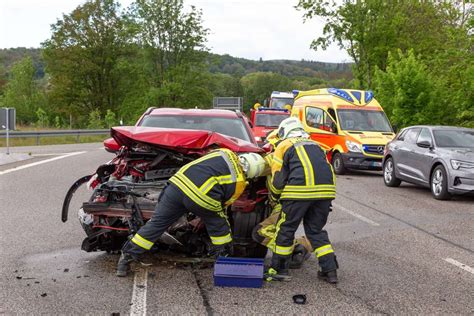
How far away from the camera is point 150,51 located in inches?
1991

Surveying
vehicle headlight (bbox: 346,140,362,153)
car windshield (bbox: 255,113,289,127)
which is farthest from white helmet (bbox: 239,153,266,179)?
car windshield (bbox: 255,113,289,127)

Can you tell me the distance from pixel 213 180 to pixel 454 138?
27.9ft

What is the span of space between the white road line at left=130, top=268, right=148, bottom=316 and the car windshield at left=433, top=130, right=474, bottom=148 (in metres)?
8.33

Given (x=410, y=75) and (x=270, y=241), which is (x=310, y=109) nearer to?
(x=410, y=75)

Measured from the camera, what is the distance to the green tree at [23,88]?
2618 inches

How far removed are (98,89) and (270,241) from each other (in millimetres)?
47854

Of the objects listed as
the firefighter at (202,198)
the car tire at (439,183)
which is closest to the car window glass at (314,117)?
the car tire at (439,183)

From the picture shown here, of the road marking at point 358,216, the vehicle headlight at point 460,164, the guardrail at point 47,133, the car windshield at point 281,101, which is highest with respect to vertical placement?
the car windshield at point 281,101

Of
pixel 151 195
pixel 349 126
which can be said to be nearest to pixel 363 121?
pixel 349 126

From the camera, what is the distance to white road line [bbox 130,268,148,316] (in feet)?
14.4

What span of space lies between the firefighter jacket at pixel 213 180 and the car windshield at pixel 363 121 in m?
11.7

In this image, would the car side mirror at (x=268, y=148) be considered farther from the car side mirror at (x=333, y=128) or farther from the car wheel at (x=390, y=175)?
the car side mirror at (x=333, y=128)

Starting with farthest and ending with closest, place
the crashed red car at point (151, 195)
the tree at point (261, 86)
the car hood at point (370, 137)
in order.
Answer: the tree at point (261, 86) → the car hood at point (370, 137) → the crashed red car at point (151, 195)

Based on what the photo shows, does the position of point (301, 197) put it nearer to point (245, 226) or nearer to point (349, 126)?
point (245, 226)
